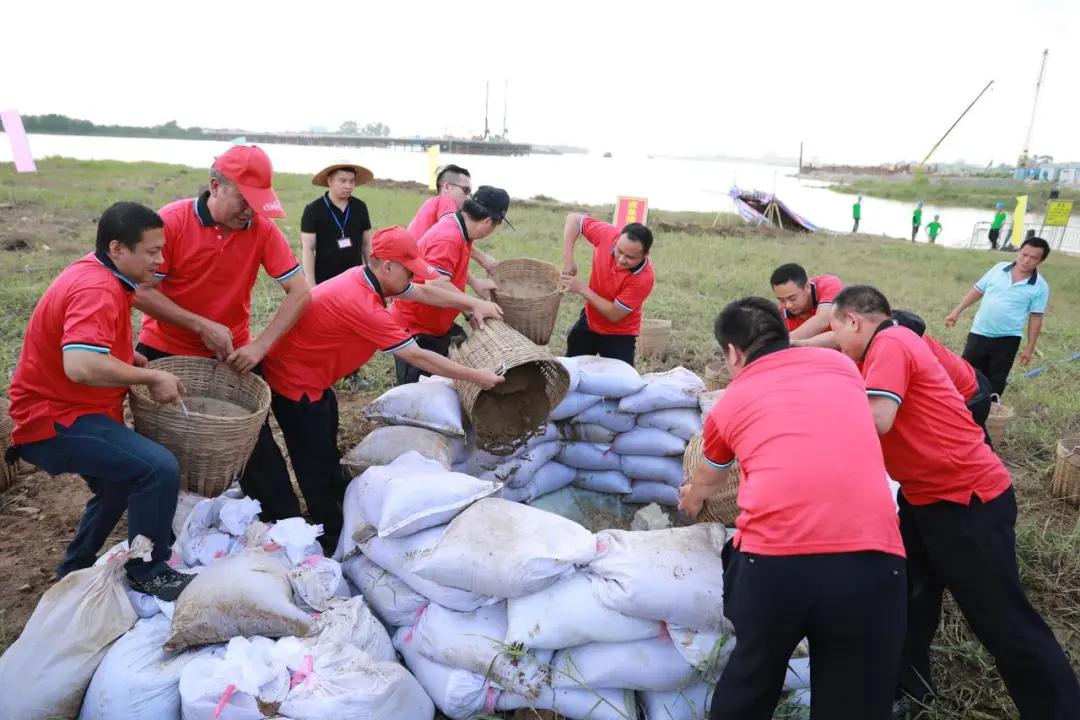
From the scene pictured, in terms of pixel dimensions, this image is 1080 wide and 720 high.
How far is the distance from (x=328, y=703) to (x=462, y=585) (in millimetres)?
545

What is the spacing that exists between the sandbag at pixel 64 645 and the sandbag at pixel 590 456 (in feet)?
7.68

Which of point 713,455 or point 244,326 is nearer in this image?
point 713,455

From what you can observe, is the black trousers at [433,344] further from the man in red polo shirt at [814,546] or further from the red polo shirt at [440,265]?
the man in red polo shirt at [814,546]

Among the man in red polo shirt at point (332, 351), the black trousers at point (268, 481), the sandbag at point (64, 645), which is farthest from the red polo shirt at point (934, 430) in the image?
the sandbag at point (64, 645)

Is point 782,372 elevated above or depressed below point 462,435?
above

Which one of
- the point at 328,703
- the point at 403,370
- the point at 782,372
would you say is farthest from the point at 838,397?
the point at 403,370

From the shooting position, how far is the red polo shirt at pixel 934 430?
2172mm

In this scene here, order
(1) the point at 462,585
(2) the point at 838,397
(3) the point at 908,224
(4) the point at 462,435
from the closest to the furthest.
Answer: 1. (2) the point at 838,397
2. (1) the point at 462,585
3. (4) the point at 462,435
4. (3) the point at 908,224

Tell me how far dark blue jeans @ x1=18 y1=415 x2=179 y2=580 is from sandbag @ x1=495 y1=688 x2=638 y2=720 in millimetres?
1305

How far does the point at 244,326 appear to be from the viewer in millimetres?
2963

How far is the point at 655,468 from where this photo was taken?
Result: 155 inches

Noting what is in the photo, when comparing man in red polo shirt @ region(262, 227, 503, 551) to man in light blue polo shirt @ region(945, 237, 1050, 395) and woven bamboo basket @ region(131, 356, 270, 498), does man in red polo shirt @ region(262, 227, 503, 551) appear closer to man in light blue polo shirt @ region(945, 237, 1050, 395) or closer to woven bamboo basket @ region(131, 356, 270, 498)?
woven bamboo basket @ region(131, 356, 270, 498)

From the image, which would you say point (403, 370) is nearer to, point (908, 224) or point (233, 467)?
point (233, 467)

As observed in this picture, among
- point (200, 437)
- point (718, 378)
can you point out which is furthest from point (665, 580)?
point (718, 378)
